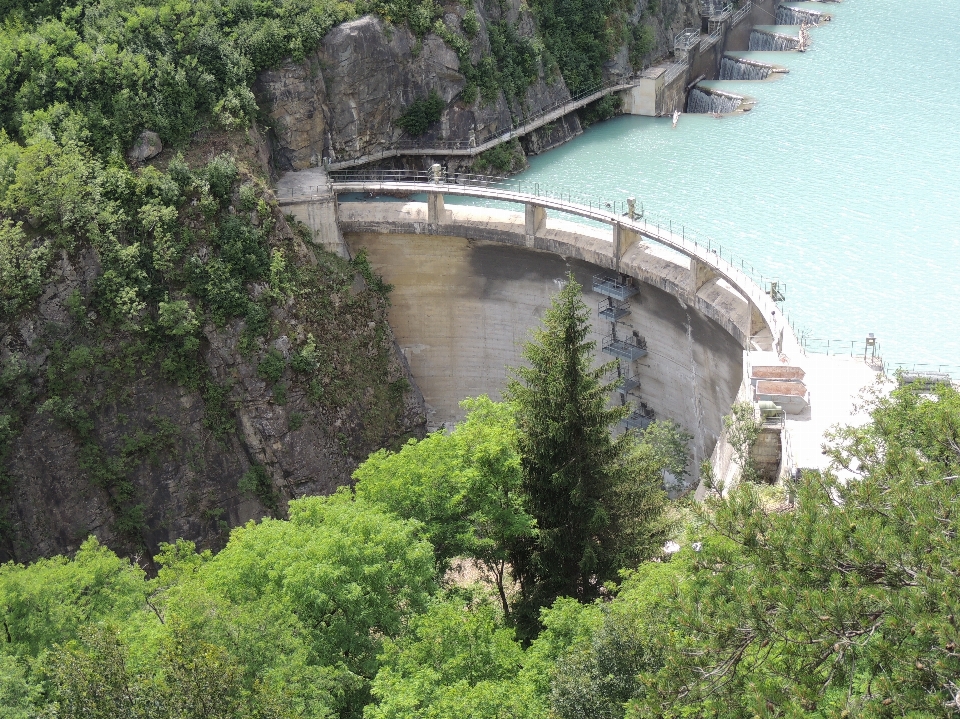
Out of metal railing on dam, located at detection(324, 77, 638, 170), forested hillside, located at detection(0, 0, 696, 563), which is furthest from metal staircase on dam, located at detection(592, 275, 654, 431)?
metal railing on dam, located at detection(324, 77, 638, 170)

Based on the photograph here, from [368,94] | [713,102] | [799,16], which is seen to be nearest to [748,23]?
[799,16]

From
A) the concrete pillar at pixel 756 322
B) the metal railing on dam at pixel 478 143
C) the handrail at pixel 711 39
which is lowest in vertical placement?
the concrete pillar at pixel 756 322

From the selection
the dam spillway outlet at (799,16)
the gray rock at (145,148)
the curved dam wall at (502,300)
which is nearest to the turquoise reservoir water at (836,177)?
the curved dam wall at (502,300)

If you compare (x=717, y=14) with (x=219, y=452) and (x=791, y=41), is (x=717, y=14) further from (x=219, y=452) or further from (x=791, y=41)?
(x=219, y=452)

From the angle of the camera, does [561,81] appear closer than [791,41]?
Yes

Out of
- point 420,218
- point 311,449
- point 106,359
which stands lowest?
point 311,449

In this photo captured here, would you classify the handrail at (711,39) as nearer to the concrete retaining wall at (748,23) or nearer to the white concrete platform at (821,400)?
the concrete retaining wall at (748,23)

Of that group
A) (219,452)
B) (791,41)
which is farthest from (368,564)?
(791,41)
